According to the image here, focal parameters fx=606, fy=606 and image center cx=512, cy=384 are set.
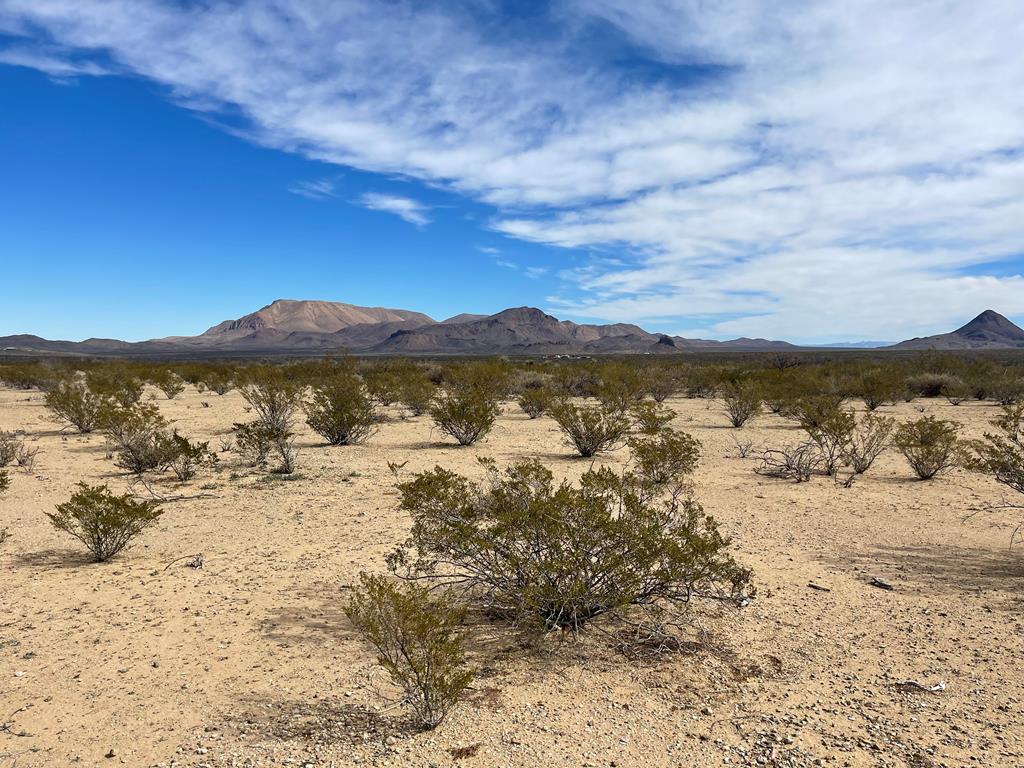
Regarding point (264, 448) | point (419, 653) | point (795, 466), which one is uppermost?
point (264, 448)

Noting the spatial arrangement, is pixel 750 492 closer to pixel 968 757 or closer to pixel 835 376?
pixel 968 757

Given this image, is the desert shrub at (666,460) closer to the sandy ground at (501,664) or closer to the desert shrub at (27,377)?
the sandy ground at (501,664)

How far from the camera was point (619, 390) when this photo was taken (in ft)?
65.5

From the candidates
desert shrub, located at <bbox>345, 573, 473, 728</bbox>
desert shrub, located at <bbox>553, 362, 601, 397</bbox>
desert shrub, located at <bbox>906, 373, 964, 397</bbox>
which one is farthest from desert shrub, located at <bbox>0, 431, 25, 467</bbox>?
desert shrub, located at <bbox>906, 373, 964, 397</bbox>

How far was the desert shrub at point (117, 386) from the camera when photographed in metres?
19.0

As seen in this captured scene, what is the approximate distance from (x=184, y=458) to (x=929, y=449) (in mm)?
13941

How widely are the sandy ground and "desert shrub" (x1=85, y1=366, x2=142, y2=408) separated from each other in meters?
10.7

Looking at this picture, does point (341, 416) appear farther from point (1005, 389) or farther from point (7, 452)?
point (1005, 389)

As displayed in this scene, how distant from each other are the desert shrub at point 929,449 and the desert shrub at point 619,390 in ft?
21.3

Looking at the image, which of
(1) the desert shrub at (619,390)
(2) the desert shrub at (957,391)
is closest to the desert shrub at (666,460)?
(1) the desert shrub at (619,390)

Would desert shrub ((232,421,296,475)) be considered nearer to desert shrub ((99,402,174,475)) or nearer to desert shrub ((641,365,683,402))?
desert shrub ((99,402,174,475))

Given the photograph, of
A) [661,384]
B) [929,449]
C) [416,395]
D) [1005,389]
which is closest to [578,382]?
[661,384]

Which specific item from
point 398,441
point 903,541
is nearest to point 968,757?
point 903,541

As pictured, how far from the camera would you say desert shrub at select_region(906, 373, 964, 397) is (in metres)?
26.7
